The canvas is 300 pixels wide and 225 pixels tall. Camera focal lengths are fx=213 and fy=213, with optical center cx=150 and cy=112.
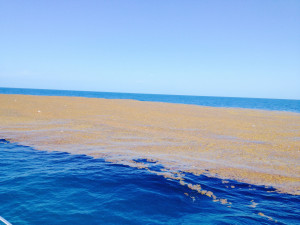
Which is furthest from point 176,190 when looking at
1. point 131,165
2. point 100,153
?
point 100,153

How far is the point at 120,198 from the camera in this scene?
4.90m

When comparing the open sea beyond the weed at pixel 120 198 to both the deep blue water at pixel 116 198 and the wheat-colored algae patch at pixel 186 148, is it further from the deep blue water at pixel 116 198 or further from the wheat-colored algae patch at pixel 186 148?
the wheat-colored algae patch at pixel 186 148

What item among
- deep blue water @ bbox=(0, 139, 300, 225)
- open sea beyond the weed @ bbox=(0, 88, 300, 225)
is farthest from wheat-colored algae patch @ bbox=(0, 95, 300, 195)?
deep blue water @ bbox=(0, 139, 300, 225)

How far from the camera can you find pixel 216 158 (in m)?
7.99

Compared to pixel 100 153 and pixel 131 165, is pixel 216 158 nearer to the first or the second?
pixel 131 165

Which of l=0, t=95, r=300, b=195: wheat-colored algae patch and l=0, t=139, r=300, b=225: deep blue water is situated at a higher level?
l=0, t=95, r=300, b=195: wheat-colored algae patch

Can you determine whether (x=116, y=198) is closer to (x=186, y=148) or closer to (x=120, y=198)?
(x=120, y=198)

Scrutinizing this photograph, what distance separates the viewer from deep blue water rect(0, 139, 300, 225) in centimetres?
414

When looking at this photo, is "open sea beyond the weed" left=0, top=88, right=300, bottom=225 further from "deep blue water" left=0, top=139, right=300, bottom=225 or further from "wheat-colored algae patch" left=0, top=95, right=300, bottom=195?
"wheat-colored algae patch" left=0, top=95, right=300, bottom=195

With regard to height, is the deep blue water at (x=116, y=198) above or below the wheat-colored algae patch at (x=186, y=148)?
below

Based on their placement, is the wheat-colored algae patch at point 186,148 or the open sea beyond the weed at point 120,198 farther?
the wheat-colored algae patch at point 186,148

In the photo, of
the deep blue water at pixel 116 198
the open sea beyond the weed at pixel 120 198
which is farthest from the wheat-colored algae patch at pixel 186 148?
the deep blue water at pixel 116 198

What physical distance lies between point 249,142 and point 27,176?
9.70 metres

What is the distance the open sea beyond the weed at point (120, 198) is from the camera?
4141 mm
